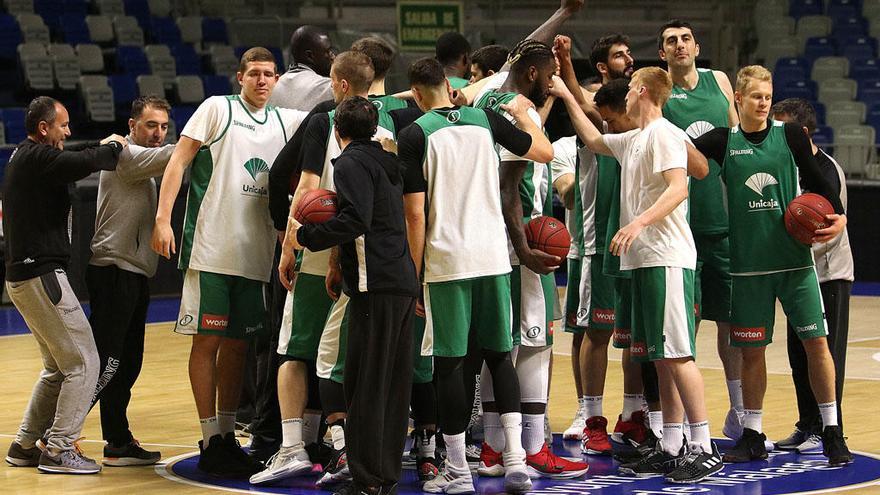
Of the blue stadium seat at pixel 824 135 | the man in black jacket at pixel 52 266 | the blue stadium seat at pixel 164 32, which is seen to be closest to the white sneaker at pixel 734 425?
the man in black jacket at pixel 52 266

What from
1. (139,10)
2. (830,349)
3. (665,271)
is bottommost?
(830,349)

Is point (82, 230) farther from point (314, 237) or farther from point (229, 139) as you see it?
point (314, 237)

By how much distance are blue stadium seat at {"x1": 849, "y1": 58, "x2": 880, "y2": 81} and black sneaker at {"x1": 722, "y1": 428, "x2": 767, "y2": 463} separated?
15.4 metres

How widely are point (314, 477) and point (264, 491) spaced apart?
39 cm

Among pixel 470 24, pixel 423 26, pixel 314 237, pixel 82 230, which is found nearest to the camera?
pixel 314 237

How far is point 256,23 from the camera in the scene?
21.4 m

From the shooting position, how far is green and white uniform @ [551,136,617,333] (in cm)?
771

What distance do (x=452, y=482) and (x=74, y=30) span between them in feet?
49.1

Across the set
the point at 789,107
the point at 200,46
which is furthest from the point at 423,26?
the point at 789,107

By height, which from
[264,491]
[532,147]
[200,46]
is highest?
[200,46]

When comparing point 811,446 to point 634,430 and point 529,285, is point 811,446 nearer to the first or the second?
point 634,430

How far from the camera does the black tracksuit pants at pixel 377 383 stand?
6062 millimetres

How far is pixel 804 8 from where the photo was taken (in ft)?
75.9

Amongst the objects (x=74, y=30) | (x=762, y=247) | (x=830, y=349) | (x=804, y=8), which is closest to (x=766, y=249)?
(x=762, y=247)
